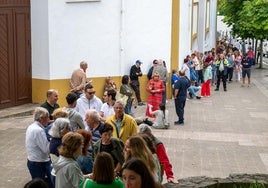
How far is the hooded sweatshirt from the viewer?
6738mm

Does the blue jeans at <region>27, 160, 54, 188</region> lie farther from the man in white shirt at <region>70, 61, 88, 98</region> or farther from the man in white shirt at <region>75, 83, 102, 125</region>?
the man in white shirt at <region>70, 61, 88, 98</region>

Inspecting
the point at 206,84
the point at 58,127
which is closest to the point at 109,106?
the point at 58,127

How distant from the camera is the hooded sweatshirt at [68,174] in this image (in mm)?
6738

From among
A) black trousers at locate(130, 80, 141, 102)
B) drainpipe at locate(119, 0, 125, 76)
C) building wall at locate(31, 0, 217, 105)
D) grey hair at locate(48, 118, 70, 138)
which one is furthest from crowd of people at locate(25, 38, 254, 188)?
black trousers at locate(130, 80, 141, 102)

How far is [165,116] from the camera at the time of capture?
1544 cm

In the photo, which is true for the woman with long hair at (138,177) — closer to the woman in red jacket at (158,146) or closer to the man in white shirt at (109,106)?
the woman in red jacket at (158,146)

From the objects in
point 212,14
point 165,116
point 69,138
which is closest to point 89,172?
point 69,138

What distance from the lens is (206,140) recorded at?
14242 millimetres

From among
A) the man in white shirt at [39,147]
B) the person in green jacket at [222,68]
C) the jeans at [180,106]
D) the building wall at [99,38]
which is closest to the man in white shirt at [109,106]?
the man in white shirt at [39,147]

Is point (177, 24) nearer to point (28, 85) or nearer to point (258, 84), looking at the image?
point (28, 85)

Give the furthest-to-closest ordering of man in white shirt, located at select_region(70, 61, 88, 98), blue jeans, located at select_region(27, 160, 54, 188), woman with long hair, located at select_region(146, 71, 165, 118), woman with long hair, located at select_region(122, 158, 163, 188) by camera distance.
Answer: woman with long hair, located at select_region(146, 71, 165, 118)
man in white shirt, located at select_region(70, 61, 88, 98)
blue jeans, located at select_region(27, 160, 54, 188)
woman with long hair, located at select_region(122, 158, 163, 188)

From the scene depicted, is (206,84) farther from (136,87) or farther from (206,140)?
(206,140)

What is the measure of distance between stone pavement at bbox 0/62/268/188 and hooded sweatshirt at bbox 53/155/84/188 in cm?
341

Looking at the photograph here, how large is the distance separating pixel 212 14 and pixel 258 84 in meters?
12.3
